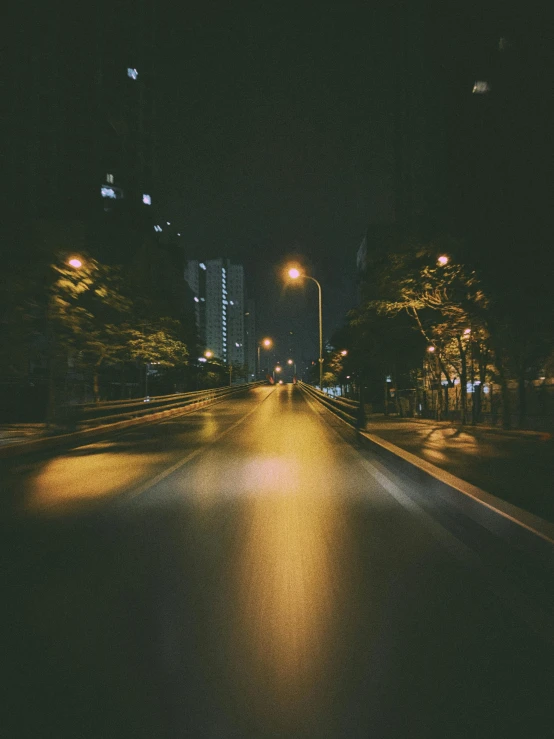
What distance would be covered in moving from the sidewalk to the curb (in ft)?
1.49

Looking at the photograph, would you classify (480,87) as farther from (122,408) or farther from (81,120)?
(81,120)

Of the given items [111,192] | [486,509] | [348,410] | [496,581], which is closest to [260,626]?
[496,581]

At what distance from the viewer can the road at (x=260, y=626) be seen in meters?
2.88

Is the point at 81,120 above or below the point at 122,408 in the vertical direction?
above

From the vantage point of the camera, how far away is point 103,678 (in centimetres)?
321

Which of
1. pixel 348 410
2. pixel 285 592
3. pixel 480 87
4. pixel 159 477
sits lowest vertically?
pixel 285 592

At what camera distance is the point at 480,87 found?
7.80 meters

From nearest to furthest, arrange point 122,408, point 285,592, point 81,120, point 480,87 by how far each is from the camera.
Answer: point 285,592
point 480,87
point 122,408
point 81,120

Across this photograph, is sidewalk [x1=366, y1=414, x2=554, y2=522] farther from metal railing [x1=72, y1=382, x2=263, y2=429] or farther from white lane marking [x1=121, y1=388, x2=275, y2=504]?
metal railing [x1=72, y1=382, x2=263, y2=429]

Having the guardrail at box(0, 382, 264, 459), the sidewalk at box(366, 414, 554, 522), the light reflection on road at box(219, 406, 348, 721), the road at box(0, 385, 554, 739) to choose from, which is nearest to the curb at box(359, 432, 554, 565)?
the road at box(0, 385, 554, 739)

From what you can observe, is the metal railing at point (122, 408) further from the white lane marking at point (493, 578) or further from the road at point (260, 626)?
the white lane marking at point (493, 578)

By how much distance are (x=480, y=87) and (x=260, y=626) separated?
7.18 m

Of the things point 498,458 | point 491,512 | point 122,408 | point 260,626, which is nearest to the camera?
point 260,626

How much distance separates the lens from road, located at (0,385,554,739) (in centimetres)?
288
